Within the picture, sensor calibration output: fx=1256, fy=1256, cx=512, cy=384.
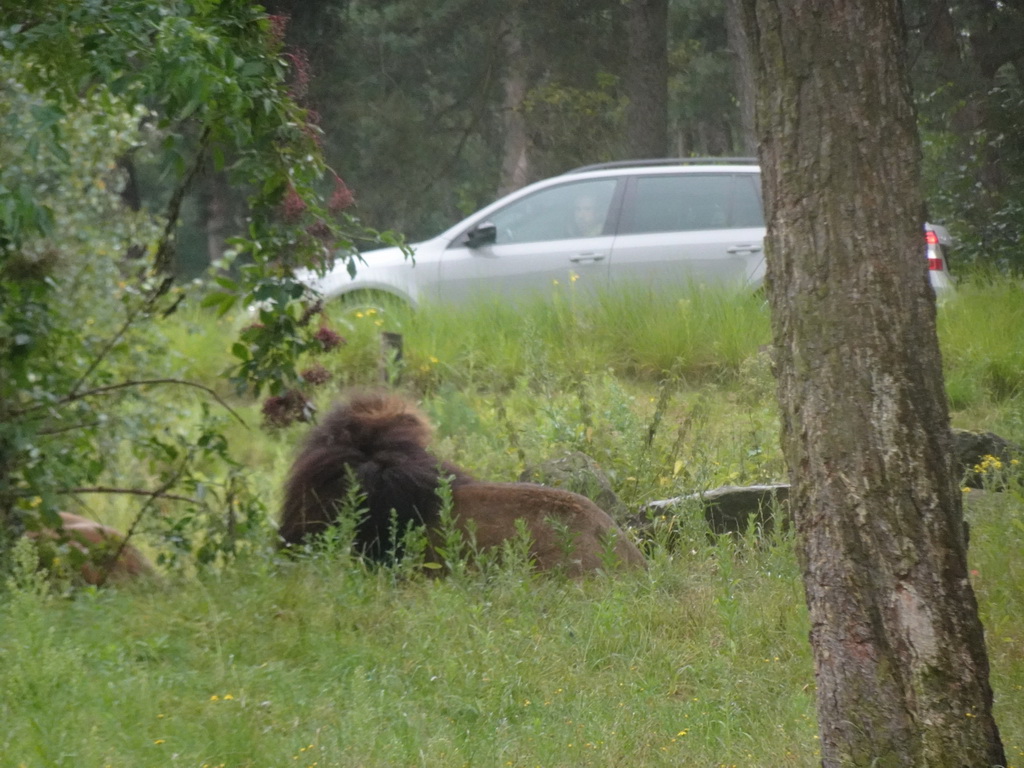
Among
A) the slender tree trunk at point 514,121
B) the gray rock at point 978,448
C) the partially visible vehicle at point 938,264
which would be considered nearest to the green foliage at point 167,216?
the gray rock at point 978,448

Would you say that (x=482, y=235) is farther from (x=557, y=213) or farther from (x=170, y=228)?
(x=170, y=228)

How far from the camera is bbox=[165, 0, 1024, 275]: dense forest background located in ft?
44.9

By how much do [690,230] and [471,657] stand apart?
293 inches

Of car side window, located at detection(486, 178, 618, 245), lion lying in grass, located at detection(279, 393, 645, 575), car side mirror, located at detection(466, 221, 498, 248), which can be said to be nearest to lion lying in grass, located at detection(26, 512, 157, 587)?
lion lying in grass, located at detection(279, 393, 645, 575)

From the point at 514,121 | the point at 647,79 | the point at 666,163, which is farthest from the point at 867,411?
the point at 514,121

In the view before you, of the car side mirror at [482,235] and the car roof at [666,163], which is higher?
the car roof at [666,163]

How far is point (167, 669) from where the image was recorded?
4.74 metres

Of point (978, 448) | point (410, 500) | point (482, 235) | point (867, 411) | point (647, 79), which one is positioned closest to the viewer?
point (867, 411)

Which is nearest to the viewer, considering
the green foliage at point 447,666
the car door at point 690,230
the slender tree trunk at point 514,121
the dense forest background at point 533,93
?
the green foliage at point 447,666

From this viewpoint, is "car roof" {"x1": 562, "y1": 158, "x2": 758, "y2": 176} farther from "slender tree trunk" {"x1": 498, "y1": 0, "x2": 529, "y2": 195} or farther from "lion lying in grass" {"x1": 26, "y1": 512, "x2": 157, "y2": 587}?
"slender tree trunk" {"x1": 498, "y1": 0, "x2": 529, "y2": 195}

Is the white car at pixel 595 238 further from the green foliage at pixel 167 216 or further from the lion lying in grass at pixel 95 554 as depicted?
the lion lying in grass at pixel 95 554

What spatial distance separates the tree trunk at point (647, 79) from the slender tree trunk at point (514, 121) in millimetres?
2439

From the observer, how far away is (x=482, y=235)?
38.2 feet

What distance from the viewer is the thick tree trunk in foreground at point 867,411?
120 inches
